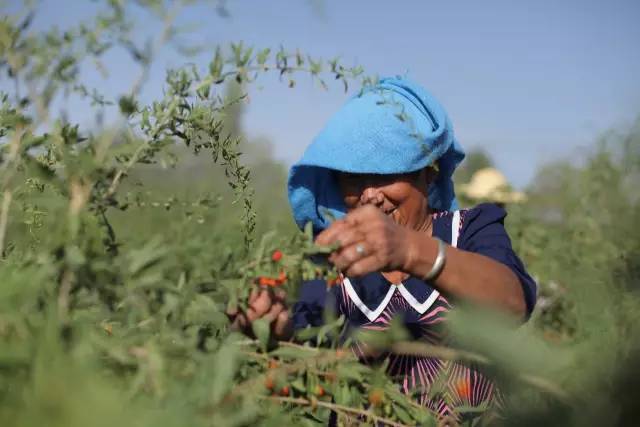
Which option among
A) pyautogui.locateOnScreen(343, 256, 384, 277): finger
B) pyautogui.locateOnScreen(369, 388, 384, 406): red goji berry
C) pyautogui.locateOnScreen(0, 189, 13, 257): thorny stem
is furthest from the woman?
pyautogui.locateOnScreen(0, 189, 13, 257): thorny stem

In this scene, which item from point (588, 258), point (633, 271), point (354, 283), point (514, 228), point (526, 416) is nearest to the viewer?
point (526, 416)

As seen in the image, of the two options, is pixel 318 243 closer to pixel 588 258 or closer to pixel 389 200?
pixel 389 200

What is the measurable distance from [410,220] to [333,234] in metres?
0.83

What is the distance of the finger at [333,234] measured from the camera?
1309mm

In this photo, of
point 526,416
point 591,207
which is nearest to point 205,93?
point 526,416

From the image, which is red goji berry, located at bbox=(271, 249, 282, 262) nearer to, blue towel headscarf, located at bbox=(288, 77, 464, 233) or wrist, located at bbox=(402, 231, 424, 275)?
wrist, located at bbox=(402, 231, 424, 275)

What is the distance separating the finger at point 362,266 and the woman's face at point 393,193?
73 centimetres

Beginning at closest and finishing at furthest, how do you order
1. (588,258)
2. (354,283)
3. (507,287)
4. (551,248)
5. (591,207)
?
(507,287) < (354,283) < (588,258) < (591,207) < (551,248)

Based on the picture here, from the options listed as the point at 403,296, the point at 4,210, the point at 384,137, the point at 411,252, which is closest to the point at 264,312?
the point at 411,252

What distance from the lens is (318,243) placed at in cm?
130

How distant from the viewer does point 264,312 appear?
133 centimetres

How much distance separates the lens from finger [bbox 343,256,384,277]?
131 cm

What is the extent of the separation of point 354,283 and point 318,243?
3.06ft

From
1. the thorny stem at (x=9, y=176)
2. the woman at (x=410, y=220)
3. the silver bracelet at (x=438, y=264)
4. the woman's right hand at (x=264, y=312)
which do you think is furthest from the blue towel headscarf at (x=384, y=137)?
the thorny stem at (x=9, y=176)
